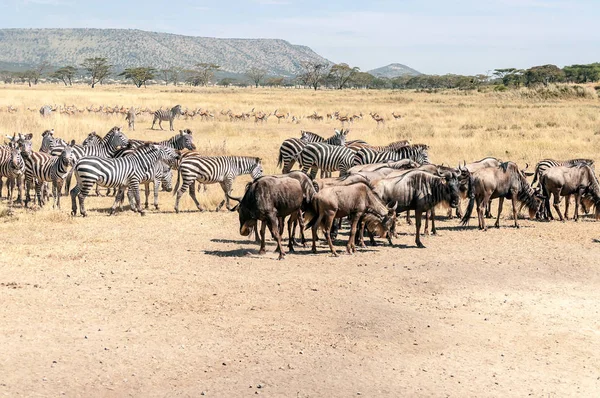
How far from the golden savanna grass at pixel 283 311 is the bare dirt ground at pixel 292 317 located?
24 mm

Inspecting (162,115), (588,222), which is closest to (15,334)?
(588,222)

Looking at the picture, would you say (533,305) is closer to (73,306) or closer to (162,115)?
(73,306)

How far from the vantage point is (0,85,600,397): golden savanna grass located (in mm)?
6676

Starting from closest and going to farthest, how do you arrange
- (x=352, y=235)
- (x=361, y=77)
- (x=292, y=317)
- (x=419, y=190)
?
(x=292, y=317) → (x=352, y=235) → (x=419, y=190) → (x=361, y=77)

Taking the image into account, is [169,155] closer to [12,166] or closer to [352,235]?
[12,166]

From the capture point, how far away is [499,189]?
549 inches

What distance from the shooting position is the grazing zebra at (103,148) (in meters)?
16.8

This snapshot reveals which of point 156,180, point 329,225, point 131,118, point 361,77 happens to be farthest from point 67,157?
point 361,77

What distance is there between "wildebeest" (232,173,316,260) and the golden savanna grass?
59cm

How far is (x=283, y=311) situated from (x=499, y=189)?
694 cm

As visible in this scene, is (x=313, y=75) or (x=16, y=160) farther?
(x=313, y=75)

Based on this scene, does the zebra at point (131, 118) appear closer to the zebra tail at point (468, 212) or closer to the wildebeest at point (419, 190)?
the zebra tail at point (468, 212)

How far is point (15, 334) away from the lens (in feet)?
25.0

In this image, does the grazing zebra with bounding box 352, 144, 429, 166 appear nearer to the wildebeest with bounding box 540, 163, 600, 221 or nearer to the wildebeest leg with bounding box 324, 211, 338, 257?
the wildebeest with bounding box 540, 163, 600, 221
